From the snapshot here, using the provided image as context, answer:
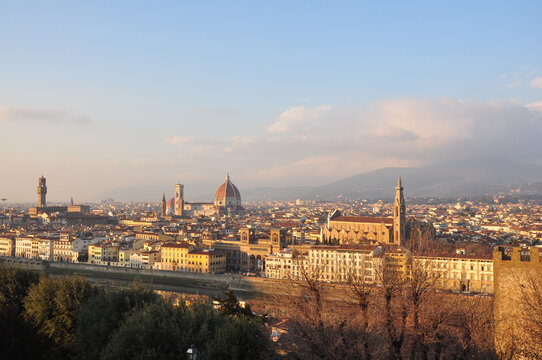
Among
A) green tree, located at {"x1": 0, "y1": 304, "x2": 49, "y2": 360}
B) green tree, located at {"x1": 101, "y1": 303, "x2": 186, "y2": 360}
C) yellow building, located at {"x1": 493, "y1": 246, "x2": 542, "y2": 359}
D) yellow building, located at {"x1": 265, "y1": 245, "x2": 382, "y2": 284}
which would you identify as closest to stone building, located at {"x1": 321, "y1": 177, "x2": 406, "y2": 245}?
yellow building, located at {"x1": 265, "y1": 245, "x2": 382, "y2": 284}

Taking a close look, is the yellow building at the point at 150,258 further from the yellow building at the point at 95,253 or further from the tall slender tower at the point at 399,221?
the tall slender tower at the point at 399,221

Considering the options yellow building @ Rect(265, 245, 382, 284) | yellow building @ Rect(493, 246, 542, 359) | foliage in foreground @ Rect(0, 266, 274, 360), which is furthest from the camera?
yellow building @ Rect(265, 245, 382, 284)

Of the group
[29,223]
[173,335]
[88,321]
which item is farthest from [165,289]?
[29,223]

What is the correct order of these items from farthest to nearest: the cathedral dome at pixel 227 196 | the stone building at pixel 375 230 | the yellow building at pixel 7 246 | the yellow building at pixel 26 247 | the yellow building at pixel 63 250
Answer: the cathedral dome at pixel 227 196, the yellow building at pixel 7 246, the yellow building at pixel 26 247, the yellow building at pixel 63 250, the stone building at pixel 375 230

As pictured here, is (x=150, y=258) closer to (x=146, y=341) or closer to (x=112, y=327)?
(x=112, y=327)

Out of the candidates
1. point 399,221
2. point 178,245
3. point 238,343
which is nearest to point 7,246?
point 178,245

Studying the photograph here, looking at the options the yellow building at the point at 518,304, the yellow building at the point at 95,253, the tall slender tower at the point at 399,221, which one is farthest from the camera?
the tall slender tower at the point at 399,221

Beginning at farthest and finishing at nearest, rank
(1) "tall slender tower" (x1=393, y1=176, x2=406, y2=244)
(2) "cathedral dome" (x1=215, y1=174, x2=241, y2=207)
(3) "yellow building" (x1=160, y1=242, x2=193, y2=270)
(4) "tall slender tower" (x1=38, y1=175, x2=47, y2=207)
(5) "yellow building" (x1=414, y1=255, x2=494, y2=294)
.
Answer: (2) "cathedral dome" (x1=215, y1=174, x2=241, y2=207) < (4) "tall slender tower" (x1=38, y1=175, x2=47, y2=207) < (1) "tall slender tower" (x1=393, y1=176, x2=406, y2=244) < (3) "yellow building" (x1=160, y1=242, x2=193, y2=270) < (5) "yellow building" (x1=414, y1=255, x2=494, y2=294)

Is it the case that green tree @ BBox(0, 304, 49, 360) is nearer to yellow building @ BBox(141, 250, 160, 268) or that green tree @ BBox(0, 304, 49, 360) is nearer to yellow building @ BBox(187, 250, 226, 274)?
yellow building @ BBox(187, 250, 226, 274)

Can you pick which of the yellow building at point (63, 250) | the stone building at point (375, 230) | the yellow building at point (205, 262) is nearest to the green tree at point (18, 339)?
the yellow building at point (205, 262)
